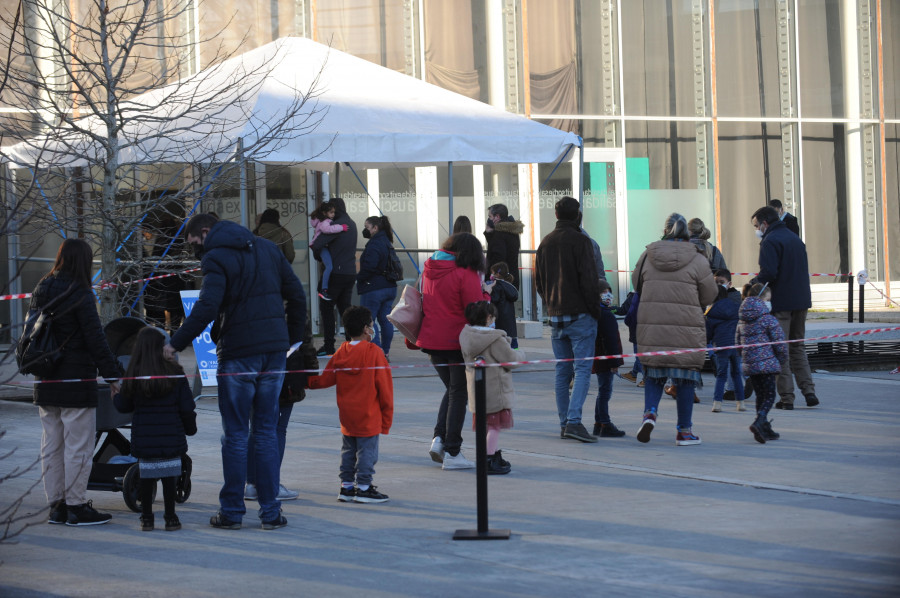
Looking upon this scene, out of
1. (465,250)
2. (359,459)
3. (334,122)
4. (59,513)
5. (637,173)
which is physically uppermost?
(637,173)

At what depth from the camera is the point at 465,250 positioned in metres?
8.54

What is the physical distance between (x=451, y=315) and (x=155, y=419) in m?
2.44

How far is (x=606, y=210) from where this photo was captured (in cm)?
2114

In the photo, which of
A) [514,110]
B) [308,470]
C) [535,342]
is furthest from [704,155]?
[308,470]

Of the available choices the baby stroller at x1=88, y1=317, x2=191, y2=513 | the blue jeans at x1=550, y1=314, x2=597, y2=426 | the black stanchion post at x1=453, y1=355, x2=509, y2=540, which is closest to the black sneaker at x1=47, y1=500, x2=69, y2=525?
the baby stroller at x1=88, y1=317, x2=191, y2=513

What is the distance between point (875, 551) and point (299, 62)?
10732 mm

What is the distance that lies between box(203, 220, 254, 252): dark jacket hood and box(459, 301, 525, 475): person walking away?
6.47ft

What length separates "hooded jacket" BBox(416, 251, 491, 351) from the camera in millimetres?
8508

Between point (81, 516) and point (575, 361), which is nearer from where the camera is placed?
point (81, 516)

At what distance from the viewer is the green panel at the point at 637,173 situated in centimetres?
2179

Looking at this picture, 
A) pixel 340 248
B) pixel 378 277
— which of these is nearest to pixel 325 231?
pixel 340 248

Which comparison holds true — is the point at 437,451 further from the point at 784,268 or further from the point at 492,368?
the point at 784,268

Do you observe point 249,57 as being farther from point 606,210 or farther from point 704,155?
point 704,155

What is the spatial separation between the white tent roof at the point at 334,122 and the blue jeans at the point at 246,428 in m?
5.95
